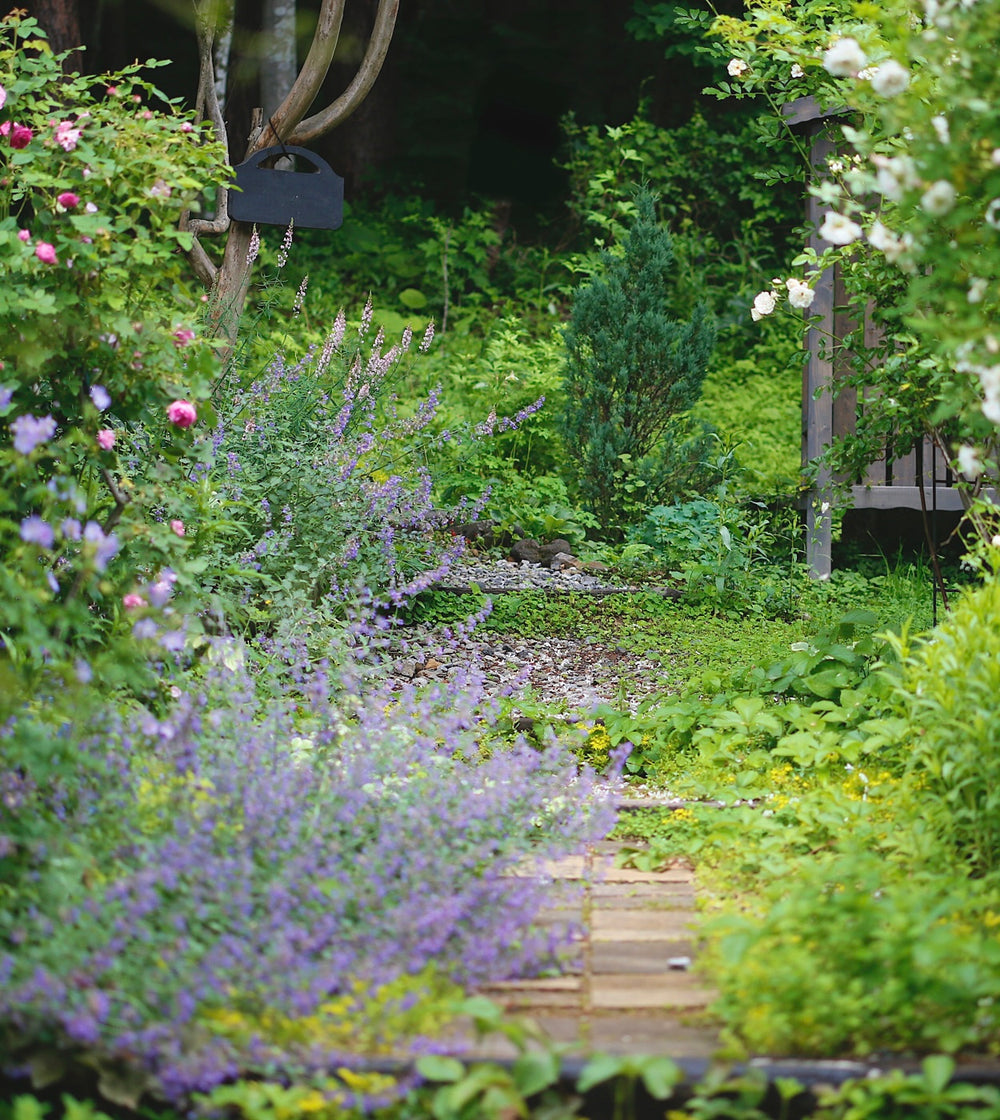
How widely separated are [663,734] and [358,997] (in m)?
1.79

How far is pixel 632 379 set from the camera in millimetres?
6961

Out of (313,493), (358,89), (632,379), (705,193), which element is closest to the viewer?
(313,493)

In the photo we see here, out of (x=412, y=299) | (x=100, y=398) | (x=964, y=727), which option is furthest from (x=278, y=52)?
(x=964, y=727)

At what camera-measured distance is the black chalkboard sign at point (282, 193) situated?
17.4 ft

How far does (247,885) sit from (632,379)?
5288 mm

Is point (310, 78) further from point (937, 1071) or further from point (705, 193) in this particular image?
point (705, 193)

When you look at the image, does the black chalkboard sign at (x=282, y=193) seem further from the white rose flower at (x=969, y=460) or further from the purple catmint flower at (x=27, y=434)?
the white rose flower at (x=969, y=460)

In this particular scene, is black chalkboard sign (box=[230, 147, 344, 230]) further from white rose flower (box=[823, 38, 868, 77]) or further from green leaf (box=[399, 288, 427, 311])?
green leaf (box=[399, 288, 427, 311])

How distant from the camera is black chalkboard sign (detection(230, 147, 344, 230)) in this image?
5.30 meters

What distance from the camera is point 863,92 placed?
135 inches

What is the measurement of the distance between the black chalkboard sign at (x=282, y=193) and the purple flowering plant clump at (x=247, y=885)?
10.3 ft

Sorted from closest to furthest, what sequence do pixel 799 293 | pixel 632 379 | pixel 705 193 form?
pixel 799 293
pixel 632 379
pixel 705 193

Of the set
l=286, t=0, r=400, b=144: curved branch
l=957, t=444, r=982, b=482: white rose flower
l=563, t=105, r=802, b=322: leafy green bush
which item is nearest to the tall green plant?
l=286, t=0, r=400, b=144: curved branch

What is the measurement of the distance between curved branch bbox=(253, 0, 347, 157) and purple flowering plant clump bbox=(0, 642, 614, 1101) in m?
3.50
